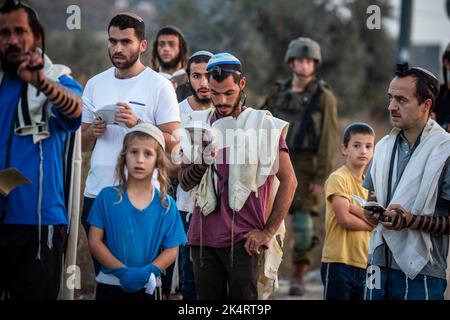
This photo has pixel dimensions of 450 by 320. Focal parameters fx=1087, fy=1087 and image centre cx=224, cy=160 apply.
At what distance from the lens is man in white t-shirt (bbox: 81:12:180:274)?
6.87 meters

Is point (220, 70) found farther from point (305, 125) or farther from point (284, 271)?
point (284, 271)

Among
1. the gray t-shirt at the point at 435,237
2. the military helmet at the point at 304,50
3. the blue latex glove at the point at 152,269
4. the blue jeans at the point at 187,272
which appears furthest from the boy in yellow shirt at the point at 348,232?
the military helmet at the point at 304,50

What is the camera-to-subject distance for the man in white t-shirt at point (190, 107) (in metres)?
7.87

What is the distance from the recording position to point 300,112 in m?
10.8

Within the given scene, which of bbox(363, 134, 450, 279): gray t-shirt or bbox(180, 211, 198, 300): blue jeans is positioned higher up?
bbox(363, 134, 450, 279): gray t-shirt

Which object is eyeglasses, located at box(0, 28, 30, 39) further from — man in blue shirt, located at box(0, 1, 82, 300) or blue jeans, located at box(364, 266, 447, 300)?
blue jeans, located at box(364, 266, 447, 300)

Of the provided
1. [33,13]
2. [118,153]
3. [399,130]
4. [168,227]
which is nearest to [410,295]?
[399,130]

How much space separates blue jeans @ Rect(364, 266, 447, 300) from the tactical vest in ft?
13.8

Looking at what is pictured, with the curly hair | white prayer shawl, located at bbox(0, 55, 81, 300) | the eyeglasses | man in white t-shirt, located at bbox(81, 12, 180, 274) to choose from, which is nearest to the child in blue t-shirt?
the curly hair

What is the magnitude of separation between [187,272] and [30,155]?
2381 millimetres

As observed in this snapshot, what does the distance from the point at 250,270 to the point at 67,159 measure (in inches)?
51.3

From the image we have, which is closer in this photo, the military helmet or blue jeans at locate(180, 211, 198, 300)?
blue jeans at locate(180, 211, 198, 300)

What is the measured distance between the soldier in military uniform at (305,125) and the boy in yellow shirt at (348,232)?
9.00 feet
